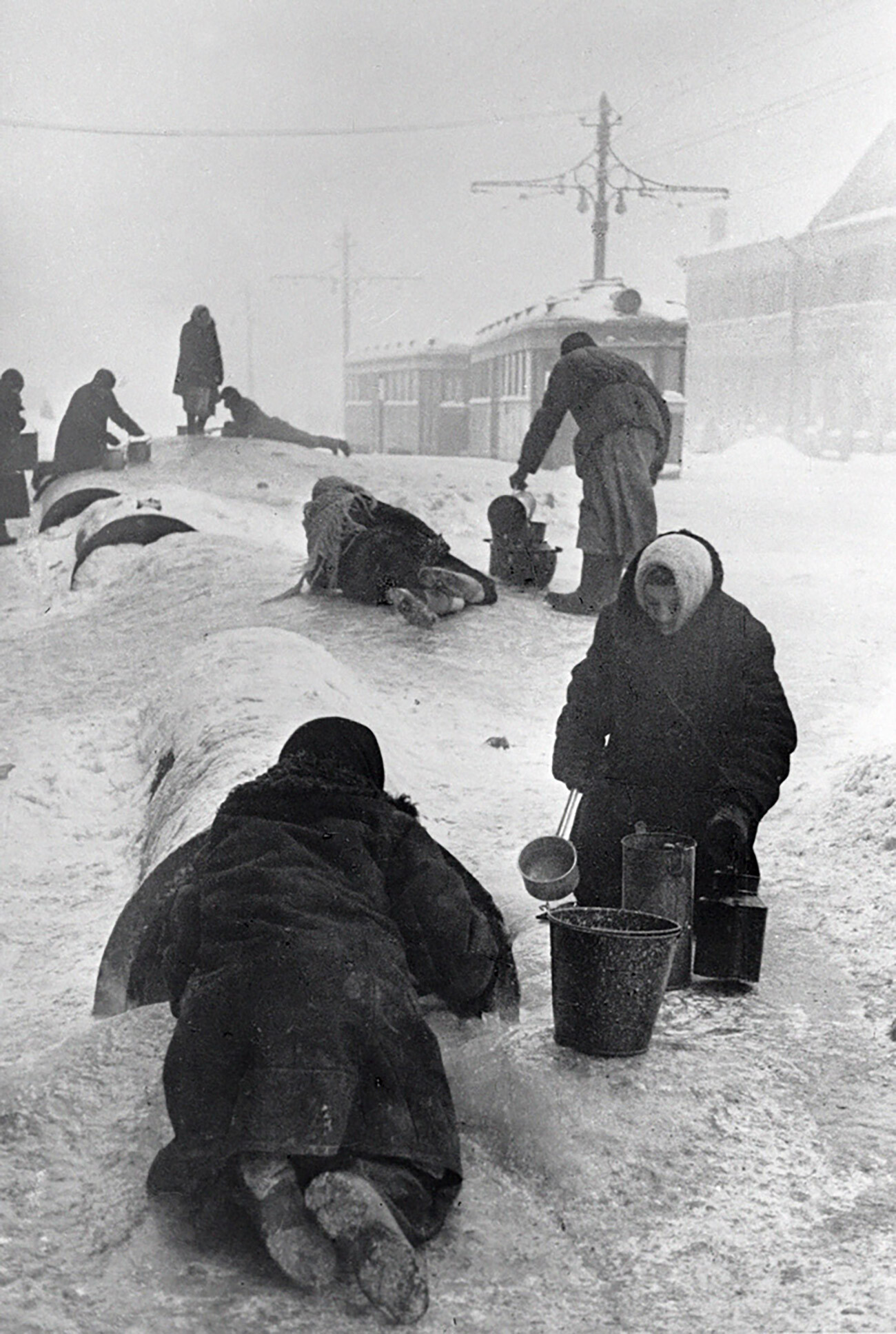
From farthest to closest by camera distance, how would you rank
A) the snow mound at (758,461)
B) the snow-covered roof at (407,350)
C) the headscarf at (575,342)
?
1. the snow mound at (758,461)
2. the snow-covered roof at (407,350)
3. the headscarf at (575,342)

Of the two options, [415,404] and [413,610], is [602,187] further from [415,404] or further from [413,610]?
[415,404]

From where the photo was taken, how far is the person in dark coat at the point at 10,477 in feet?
37.0

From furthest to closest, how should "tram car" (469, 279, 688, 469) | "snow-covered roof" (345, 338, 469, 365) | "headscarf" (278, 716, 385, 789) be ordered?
"tram car" (469, 279, 688, 469)
"snow-covered roof" (345, 338, 469, 365)
"headscarf" (278, 716, 385, 789)

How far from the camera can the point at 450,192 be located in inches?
227

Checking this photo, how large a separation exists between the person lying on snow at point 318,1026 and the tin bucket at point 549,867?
0.86 m

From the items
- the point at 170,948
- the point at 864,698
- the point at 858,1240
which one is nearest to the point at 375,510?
the point at 864,698

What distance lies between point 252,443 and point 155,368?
2.31 metres

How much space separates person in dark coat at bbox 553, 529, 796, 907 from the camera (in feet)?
11.6

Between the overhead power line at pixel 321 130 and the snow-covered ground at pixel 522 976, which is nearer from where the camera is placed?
the snow-covered ground at pixel 522 976

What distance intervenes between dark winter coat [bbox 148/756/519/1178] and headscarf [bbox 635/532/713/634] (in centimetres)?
108

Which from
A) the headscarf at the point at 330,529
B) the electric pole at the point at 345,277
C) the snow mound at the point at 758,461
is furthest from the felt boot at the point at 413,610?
the snow mound at the point at 758,461

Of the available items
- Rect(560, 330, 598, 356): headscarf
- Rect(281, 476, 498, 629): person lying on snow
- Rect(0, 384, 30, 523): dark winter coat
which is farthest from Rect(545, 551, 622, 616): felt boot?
Rect(0, 384, 30, 523): dark winter coat

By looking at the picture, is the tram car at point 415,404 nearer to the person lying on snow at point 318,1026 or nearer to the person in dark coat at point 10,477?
the person in dark coat at point 10,477

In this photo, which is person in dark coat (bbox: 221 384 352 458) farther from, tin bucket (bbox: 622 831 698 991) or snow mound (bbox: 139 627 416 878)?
tin bucket (bbox: 622 831 698 991)
